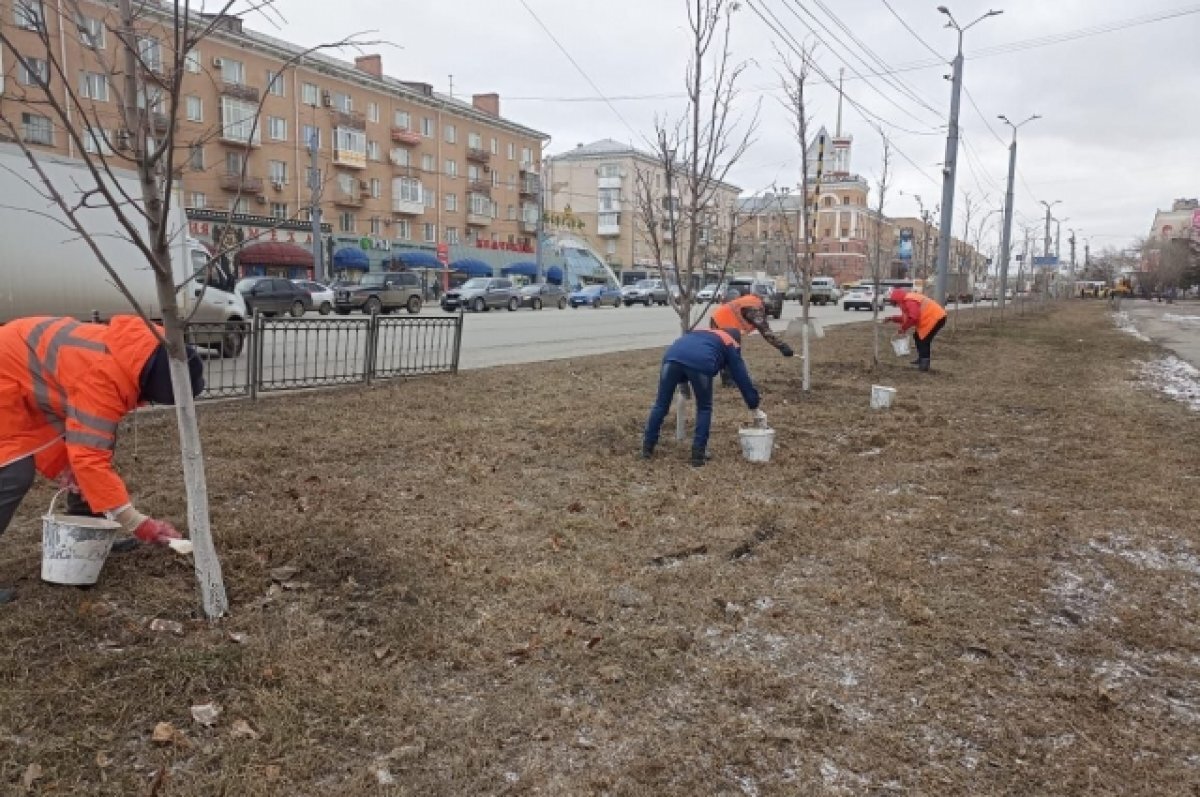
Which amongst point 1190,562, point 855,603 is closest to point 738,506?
point 855,603

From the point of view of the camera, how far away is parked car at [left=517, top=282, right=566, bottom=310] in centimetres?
3647

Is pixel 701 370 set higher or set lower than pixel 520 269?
lower

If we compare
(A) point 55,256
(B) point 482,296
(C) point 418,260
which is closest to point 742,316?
(A) point 55,256

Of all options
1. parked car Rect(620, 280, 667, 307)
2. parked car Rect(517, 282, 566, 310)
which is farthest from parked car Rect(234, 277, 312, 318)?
parked car Rect(620, 280, 667, 307)

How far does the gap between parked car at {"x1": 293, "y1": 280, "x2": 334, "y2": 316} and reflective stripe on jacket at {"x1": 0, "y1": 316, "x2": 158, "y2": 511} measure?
26021mm

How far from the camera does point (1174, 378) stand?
13.3m

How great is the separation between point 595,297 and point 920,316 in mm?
30624

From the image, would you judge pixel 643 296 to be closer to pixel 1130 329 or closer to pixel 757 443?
pixel 1130 329

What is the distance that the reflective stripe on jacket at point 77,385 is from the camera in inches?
124

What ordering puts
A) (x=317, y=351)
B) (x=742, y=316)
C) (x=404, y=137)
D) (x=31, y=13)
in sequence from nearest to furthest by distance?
(x=31, y=13)
(x=742, y=316)
(x=317, y=351)
(x=404, y=137)

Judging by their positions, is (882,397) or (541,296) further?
(541,296)

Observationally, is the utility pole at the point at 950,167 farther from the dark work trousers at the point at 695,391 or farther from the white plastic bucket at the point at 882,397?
the dark work trousers at the point at 695,391

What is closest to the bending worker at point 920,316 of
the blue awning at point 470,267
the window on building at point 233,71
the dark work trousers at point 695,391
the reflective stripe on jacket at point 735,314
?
the reflective stripe on jacket at point 735,314

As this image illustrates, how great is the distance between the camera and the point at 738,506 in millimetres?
5035
